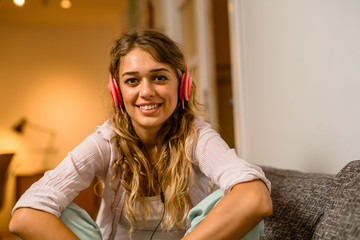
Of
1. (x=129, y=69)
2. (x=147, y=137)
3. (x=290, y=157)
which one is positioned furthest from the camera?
(x=290, y=157)

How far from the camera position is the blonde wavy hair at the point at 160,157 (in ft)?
3.90

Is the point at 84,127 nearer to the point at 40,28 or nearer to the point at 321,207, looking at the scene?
the point at 40,28

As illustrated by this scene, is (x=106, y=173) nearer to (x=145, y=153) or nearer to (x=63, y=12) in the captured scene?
(x=145, y=153)

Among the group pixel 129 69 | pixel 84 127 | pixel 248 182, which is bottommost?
pixel 84 127

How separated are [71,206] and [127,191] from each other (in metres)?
0.22

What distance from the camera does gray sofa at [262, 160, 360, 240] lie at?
2.53 feet

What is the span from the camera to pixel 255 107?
1981mm

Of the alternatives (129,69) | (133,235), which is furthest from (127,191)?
(129,69)

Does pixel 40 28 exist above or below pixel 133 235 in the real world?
above

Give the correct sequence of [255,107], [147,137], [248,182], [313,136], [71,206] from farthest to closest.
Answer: [255,107], [313,136], [147,137], [71,206], [248,182]

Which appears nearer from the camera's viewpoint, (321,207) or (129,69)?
(321,207)

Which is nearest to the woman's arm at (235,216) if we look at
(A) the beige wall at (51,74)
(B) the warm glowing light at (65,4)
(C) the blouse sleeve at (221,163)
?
(C) the blouse sleeve at (221,163)

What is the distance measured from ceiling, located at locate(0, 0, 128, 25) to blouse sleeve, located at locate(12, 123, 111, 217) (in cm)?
430

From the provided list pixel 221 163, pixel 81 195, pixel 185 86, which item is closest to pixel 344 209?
pixel 221 163
